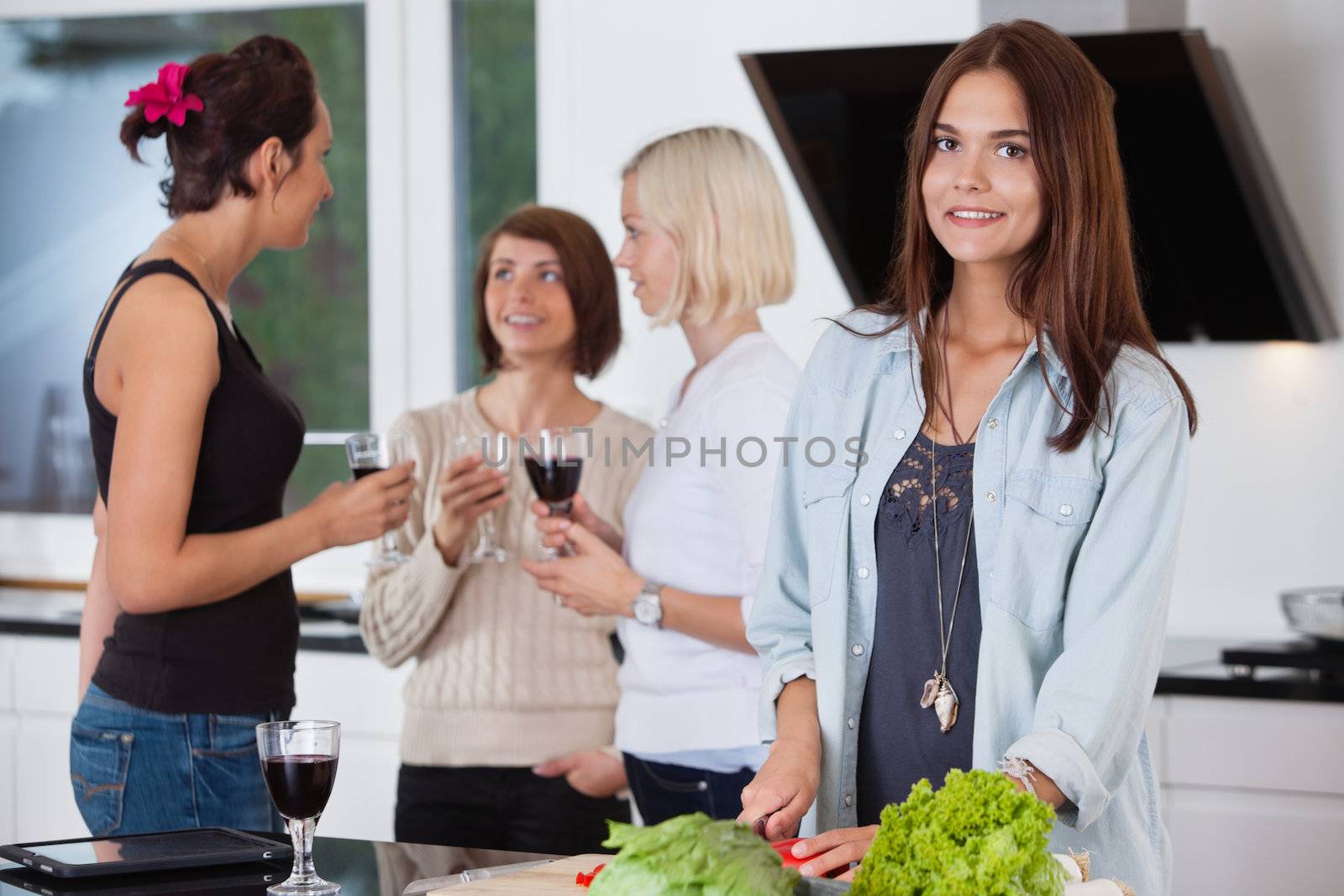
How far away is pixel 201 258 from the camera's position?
182 centimetres

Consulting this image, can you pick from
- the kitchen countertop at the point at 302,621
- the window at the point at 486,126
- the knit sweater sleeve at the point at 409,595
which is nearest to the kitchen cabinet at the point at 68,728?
the kitchen countertop at the point at 302,621

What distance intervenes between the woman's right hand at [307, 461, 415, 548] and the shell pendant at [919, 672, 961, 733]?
0.81 m

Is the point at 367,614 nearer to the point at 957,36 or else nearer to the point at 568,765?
the point at 568,765

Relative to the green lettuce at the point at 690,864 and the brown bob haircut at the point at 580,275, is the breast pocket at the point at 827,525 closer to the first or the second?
the green lettuce at the point at 690,864

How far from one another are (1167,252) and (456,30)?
1.74 m

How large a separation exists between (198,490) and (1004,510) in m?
0.95

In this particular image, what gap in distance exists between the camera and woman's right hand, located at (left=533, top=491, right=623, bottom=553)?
6.70 ft

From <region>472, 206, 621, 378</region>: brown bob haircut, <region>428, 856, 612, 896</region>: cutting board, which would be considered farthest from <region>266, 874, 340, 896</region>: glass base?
<region>472, 206, 621, 378</region>: brown bob haircut

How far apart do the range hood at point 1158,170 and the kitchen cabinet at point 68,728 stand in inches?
51.4

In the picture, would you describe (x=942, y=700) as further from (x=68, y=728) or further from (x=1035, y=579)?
(x=68, y=728)

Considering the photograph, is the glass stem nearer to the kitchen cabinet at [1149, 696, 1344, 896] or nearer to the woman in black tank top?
the woman in black tank top

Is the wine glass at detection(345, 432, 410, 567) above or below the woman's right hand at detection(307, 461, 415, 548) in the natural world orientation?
above

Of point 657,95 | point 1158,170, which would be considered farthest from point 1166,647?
point 657,95

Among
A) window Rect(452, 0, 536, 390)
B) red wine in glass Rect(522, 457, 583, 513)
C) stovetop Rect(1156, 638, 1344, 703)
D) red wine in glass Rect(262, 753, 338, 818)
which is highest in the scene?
window Rect(452, 0, 536, 390)
